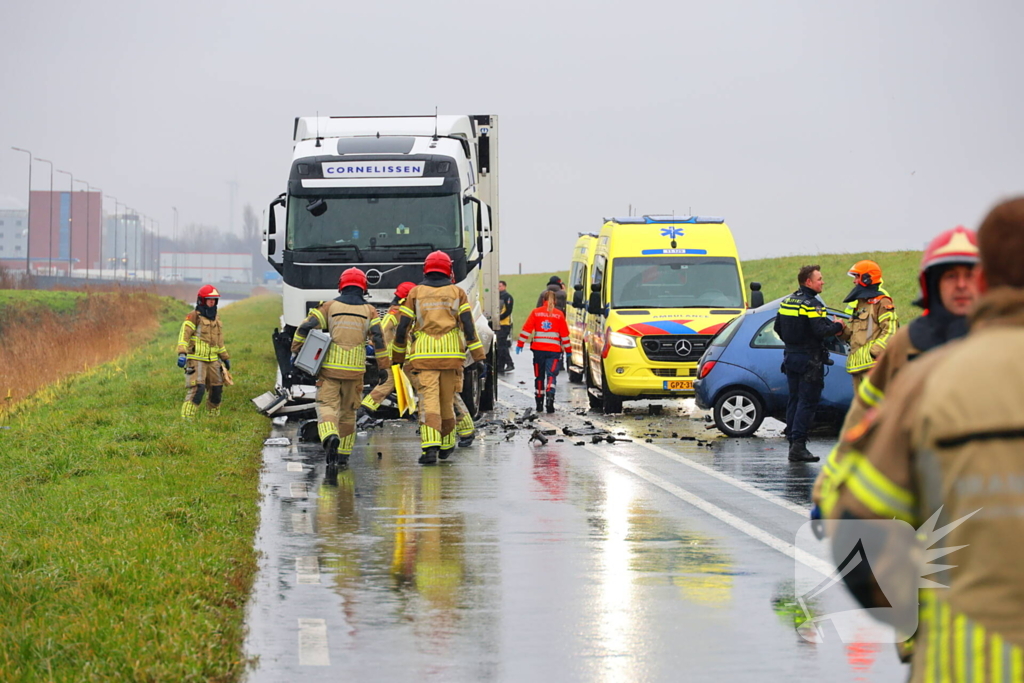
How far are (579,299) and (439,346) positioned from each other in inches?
313

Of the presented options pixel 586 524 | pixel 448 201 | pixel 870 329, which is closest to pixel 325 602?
pixel 586 524

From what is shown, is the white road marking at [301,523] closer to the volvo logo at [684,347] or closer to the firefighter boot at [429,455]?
the firefighter boot at [429,455]

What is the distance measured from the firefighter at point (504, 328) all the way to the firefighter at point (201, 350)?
7.15 m

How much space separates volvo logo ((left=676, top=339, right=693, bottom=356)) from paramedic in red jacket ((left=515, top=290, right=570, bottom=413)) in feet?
5.42

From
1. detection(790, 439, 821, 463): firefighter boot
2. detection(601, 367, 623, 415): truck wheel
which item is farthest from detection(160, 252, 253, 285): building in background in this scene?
detection(790, 439, 821, 463): firefighter boot

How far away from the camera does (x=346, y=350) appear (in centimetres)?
1314

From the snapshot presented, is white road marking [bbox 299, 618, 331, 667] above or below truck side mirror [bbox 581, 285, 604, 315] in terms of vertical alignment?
below

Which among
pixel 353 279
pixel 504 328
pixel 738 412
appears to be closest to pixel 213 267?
pixel 504 328

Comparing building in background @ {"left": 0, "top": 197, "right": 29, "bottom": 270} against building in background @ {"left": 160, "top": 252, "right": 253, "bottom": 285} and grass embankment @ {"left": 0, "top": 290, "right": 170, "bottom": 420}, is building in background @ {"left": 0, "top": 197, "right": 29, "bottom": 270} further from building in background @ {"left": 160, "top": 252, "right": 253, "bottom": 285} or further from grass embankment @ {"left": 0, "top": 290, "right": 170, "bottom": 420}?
grass embankment @ {"left": 0, "top": 290, "right": 170, "bottom": 420}

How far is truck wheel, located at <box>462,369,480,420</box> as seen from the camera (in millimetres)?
17731

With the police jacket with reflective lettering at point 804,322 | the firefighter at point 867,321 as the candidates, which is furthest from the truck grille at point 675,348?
the firefighter at point 867,321

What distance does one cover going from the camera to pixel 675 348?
62.3 feet

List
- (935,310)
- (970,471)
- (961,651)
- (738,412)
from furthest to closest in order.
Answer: (738,412) → (935,310) → (961,651) → (970,471)

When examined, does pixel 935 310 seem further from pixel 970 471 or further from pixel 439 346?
pixel 439 346
